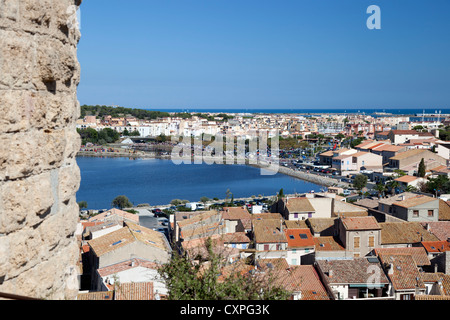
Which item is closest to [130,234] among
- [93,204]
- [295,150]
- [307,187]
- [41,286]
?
→ [41,286]

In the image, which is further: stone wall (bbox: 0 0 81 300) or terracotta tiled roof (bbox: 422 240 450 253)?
terracotta tiled roof (bbox: 422 240 450 253)

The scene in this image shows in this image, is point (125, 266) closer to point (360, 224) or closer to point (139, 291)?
point (139, 291)

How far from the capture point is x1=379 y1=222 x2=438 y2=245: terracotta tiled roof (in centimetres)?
1018

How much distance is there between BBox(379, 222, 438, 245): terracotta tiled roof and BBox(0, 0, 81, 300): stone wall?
383 inches

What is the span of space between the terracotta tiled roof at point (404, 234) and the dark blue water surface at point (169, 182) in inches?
519

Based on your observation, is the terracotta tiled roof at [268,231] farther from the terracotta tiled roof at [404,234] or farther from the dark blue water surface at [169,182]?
the dark blue water surface at [169,182]

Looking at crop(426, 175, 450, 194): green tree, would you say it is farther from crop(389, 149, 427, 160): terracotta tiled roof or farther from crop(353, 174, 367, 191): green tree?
crop(389, 149, 427, 160): terracotta tiled roof

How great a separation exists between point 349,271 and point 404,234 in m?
3.35

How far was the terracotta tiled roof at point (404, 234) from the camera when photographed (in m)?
10.2

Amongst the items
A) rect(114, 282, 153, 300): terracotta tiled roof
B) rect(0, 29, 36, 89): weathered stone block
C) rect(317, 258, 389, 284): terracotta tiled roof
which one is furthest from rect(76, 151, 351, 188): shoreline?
rect(0, 29, 36, 89): weathered stone block

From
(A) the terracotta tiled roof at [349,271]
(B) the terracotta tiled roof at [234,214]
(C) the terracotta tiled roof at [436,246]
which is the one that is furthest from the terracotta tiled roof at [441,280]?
(B) the terracotta tiled roof at [234,214]

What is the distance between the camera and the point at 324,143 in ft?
160

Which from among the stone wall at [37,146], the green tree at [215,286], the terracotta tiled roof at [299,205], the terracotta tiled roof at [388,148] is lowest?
the terracotta tiled roof at [299,205]

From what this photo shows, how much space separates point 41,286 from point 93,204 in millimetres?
21266
